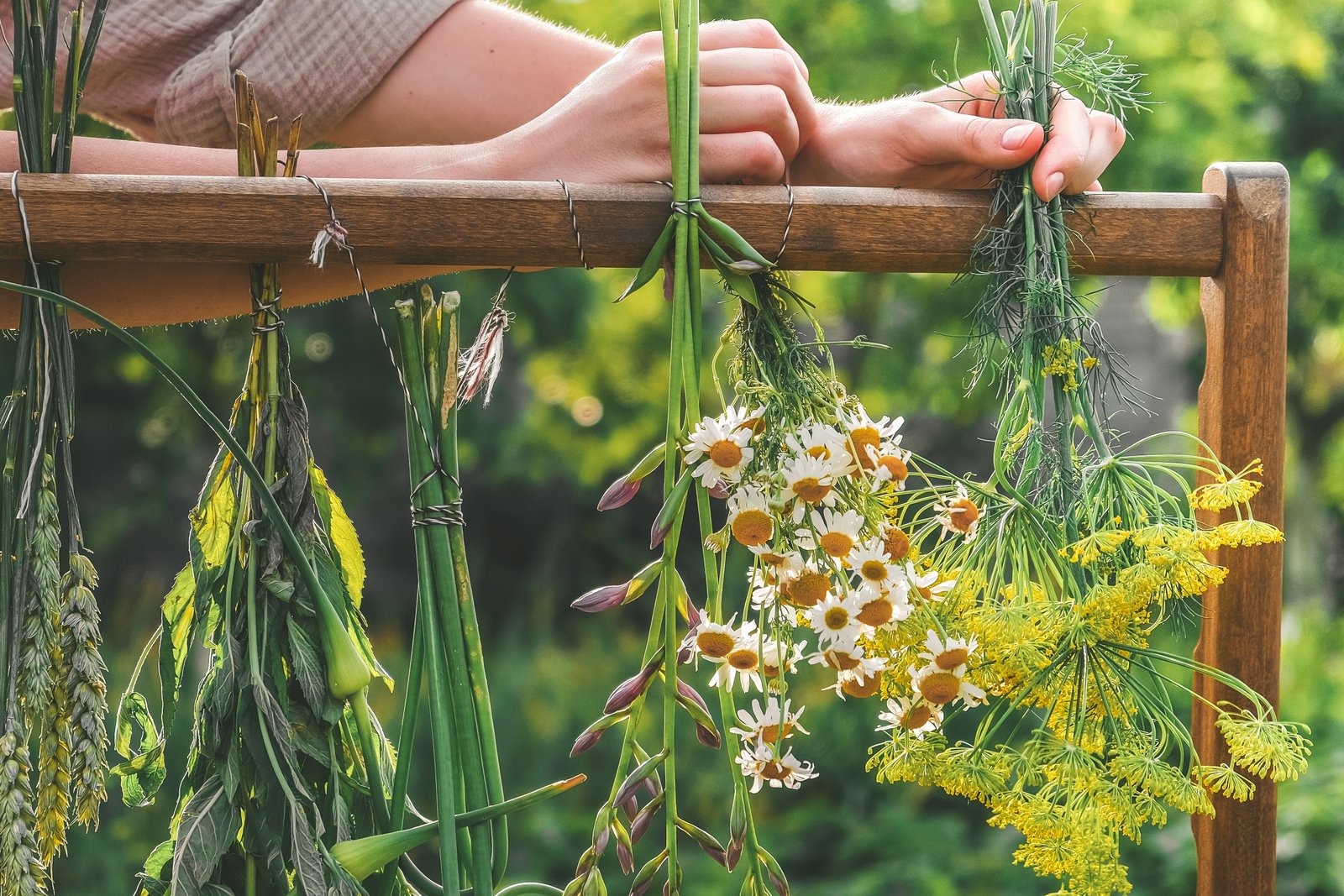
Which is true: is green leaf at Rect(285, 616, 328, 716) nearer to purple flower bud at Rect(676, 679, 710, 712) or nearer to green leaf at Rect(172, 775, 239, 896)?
green leaf at Rect(172, 775, 239, 896)

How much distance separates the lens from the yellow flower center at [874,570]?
2.12ft

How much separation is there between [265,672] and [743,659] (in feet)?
0.90

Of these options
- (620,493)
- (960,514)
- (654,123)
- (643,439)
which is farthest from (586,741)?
(643,439)

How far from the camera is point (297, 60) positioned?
821mm

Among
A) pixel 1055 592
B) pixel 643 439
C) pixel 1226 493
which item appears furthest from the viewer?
pixel 643 439

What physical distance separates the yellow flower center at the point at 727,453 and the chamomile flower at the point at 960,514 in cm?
13

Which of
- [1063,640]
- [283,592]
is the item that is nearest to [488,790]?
[283,592]

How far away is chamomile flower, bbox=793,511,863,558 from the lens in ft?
2.11

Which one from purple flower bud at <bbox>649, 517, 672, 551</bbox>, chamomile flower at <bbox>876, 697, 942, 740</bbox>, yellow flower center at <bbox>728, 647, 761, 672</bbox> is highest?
purple flower bud at <bbox>649, 517, 672, 551</bbox>

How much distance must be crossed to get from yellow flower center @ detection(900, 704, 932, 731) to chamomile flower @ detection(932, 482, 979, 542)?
104 mm

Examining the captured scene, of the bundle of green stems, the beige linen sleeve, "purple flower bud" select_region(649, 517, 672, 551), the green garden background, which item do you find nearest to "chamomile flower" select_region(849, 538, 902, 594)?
"purple flower bud" select_region(649, 517, 672, 551)

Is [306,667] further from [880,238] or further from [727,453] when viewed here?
[880,238]

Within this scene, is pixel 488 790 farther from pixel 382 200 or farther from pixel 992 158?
pixel 992 158

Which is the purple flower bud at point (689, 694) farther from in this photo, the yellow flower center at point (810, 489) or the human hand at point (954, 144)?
the human hand at point (954, 144)
